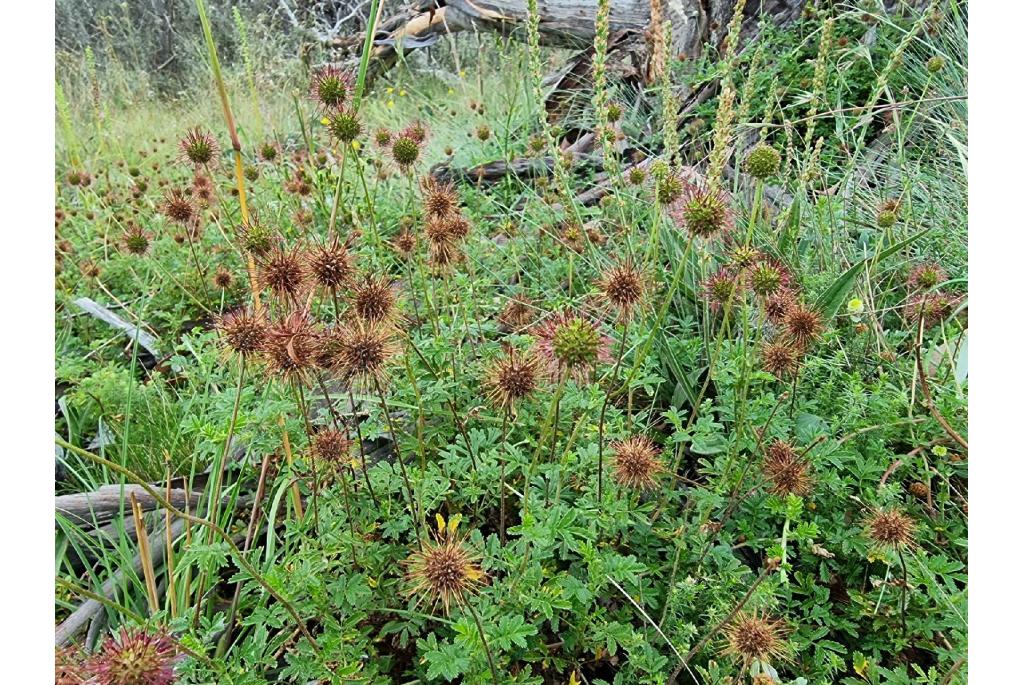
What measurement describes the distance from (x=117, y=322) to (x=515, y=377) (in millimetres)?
1867

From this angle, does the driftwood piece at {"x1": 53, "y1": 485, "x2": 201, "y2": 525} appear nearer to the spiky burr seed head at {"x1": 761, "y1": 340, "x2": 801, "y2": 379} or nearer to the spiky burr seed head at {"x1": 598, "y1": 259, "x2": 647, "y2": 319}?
the spiky burr seed head at {"x1": 598, "y1": 259, "x2": 647, "y2": 319}

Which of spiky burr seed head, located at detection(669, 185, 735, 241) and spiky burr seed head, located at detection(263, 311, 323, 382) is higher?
spiky burr seed head, located at detection(669, 185, 735, 241)

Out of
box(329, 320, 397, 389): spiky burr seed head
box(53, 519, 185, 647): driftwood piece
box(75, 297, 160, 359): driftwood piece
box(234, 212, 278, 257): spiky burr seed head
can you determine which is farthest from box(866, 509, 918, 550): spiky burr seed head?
box(75, 297, 160, 359): driftwood piece

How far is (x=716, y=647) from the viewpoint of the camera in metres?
0.95

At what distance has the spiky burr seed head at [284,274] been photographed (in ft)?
2.71

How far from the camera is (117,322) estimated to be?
2127mm

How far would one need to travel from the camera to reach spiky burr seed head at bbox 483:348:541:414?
0.83m

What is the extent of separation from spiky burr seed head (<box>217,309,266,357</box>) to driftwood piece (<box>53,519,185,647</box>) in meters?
0.58

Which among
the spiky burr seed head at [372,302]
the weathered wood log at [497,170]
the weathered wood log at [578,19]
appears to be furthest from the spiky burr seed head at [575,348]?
the weathered wood log at [578,19]

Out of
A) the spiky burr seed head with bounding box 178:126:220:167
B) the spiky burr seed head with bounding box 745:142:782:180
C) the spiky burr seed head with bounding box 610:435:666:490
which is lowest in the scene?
the spiky burr seed head with bounding box 610:435:666:490

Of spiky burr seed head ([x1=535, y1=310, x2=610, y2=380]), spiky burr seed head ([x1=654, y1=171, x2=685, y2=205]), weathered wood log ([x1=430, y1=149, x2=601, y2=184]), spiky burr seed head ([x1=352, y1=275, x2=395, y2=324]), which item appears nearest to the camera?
spiky burr seed head ([x1=535, y1=310, x2=610, y2=380])

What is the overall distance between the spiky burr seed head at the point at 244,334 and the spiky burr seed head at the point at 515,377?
0.99ft

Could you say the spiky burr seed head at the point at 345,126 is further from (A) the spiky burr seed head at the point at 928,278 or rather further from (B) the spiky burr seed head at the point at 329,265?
(A) the spiky burr seed head at the point at 928,278

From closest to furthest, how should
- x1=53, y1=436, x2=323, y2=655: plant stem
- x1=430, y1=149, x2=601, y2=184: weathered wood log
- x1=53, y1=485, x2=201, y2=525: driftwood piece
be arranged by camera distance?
x1=53, y1=436, x2=323, y2=655: plant stem → x1=53, y1=485, x2=201, y2=525: driftwood piece → x1=430, y1=149, x2=601, y2=184: weathered wood log
